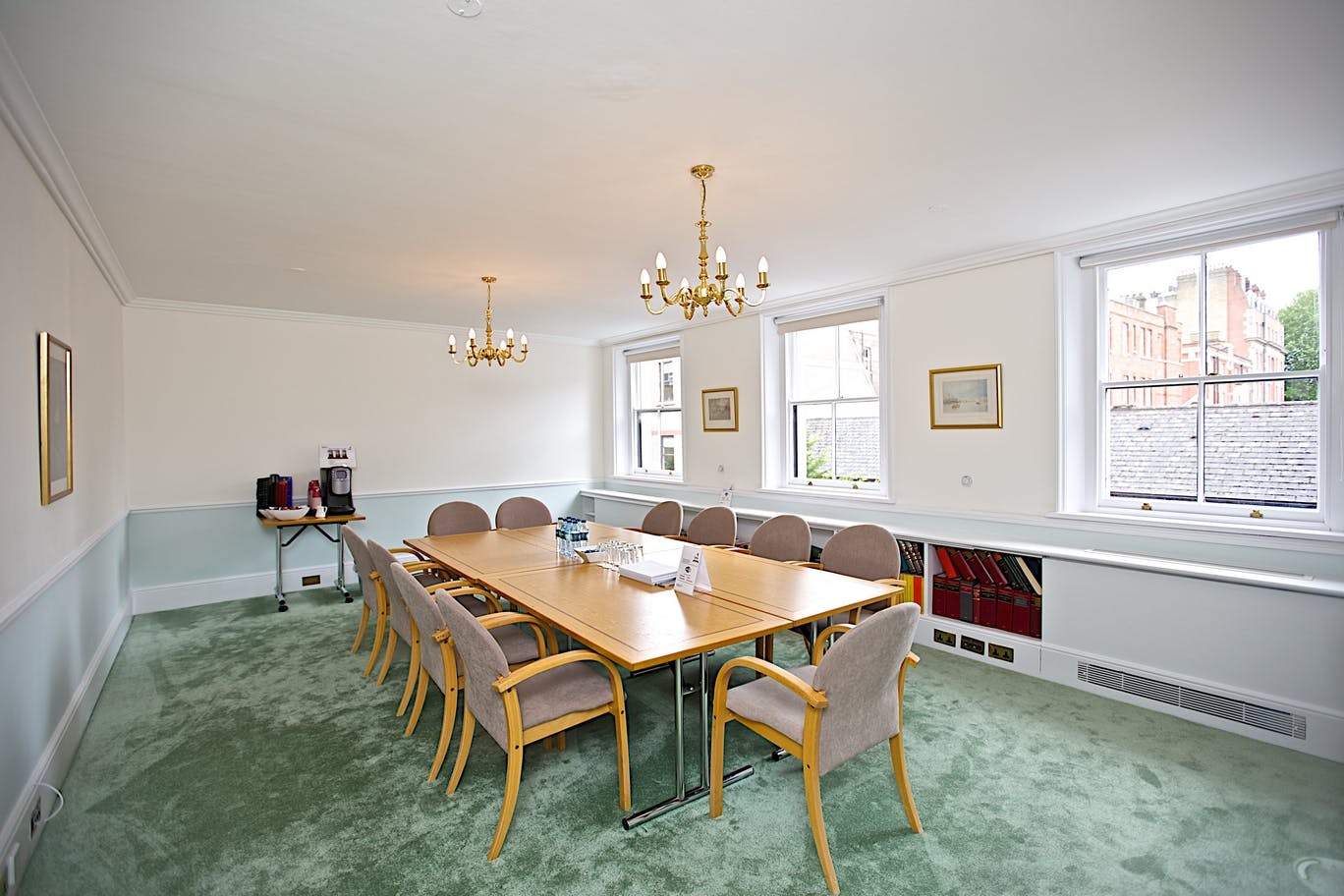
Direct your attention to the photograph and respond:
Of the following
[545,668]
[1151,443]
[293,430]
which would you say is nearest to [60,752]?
[545,668]

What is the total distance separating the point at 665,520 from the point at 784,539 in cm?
125

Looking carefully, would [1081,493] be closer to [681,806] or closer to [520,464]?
[681,806]

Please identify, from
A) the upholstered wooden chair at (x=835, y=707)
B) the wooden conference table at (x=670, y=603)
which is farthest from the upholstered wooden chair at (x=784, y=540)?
the upholstered wooden chair at (x=835, y=707)

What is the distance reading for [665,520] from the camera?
5062 millimetres

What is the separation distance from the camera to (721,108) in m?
2.19

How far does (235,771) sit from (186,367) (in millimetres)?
3919

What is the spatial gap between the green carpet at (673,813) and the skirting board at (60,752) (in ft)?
0.21

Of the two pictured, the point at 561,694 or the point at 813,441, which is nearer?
the point at 561,694

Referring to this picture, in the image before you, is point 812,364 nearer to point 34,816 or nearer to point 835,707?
point 835,707

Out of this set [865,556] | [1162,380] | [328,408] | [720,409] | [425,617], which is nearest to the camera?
[425,617]

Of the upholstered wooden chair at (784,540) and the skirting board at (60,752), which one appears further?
the upholstered wooden chair at (784,540)

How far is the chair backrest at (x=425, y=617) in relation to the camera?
2475 mm

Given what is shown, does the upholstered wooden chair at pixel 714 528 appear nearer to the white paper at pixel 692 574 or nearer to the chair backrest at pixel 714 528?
the chair backrest at pixel 714 528

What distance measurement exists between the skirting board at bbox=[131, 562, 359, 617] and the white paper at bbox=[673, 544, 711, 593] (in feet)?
13.5
